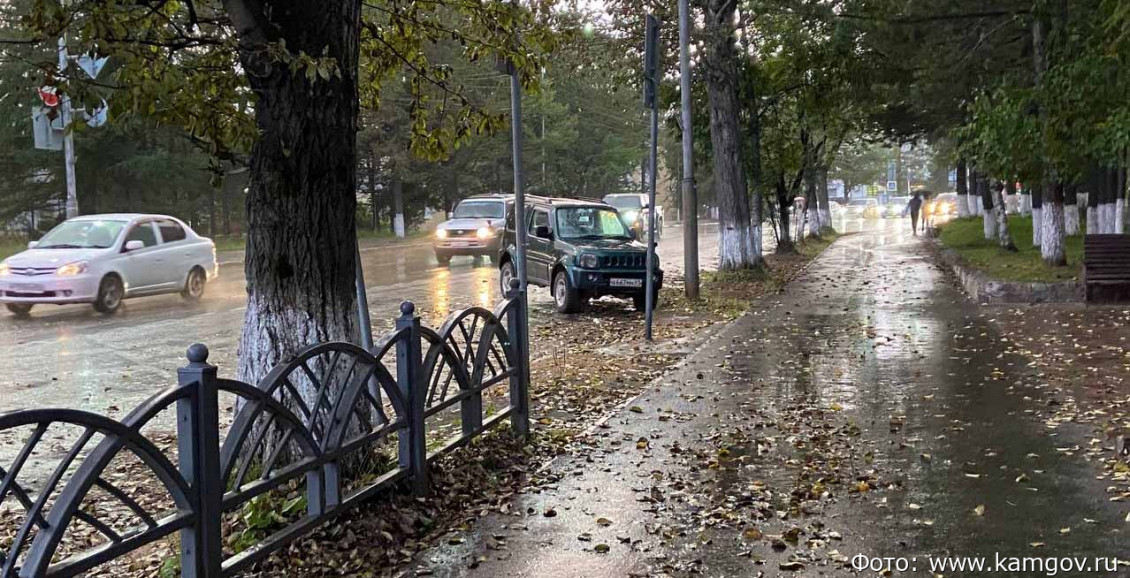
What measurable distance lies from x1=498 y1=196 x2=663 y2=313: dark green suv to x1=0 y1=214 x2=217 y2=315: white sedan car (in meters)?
5.75

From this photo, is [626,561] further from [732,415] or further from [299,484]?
[732,415]

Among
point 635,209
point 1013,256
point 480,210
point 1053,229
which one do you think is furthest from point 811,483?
point 635,209

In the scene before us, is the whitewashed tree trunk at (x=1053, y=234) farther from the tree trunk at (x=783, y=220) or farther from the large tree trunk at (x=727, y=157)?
the tree trunk at (x=783, y=220)

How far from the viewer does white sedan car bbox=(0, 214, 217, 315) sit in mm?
14836

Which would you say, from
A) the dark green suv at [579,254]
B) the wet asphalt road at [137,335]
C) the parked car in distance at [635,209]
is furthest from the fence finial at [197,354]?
the parked car in distance at [635,209]

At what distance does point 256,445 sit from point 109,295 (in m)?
13.1

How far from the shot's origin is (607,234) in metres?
16.4

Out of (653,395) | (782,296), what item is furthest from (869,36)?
(653,395)

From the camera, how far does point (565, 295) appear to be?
1525cm

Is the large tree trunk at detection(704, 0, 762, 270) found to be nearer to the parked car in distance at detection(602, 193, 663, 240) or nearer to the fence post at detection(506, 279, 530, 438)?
the fence post at detection(506, 279, 530, 438)

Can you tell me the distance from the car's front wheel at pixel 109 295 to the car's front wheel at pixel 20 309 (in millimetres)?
1026

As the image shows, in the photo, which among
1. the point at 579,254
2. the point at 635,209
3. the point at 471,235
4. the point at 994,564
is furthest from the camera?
the point at 635,209

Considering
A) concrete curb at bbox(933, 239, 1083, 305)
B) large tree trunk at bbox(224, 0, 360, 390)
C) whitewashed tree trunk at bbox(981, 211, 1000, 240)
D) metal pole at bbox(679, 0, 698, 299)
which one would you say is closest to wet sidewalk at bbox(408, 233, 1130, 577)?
large tree trunk at bbox(224, 0, 360, 390)

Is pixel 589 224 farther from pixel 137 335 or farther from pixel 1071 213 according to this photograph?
pixel 1071 213
